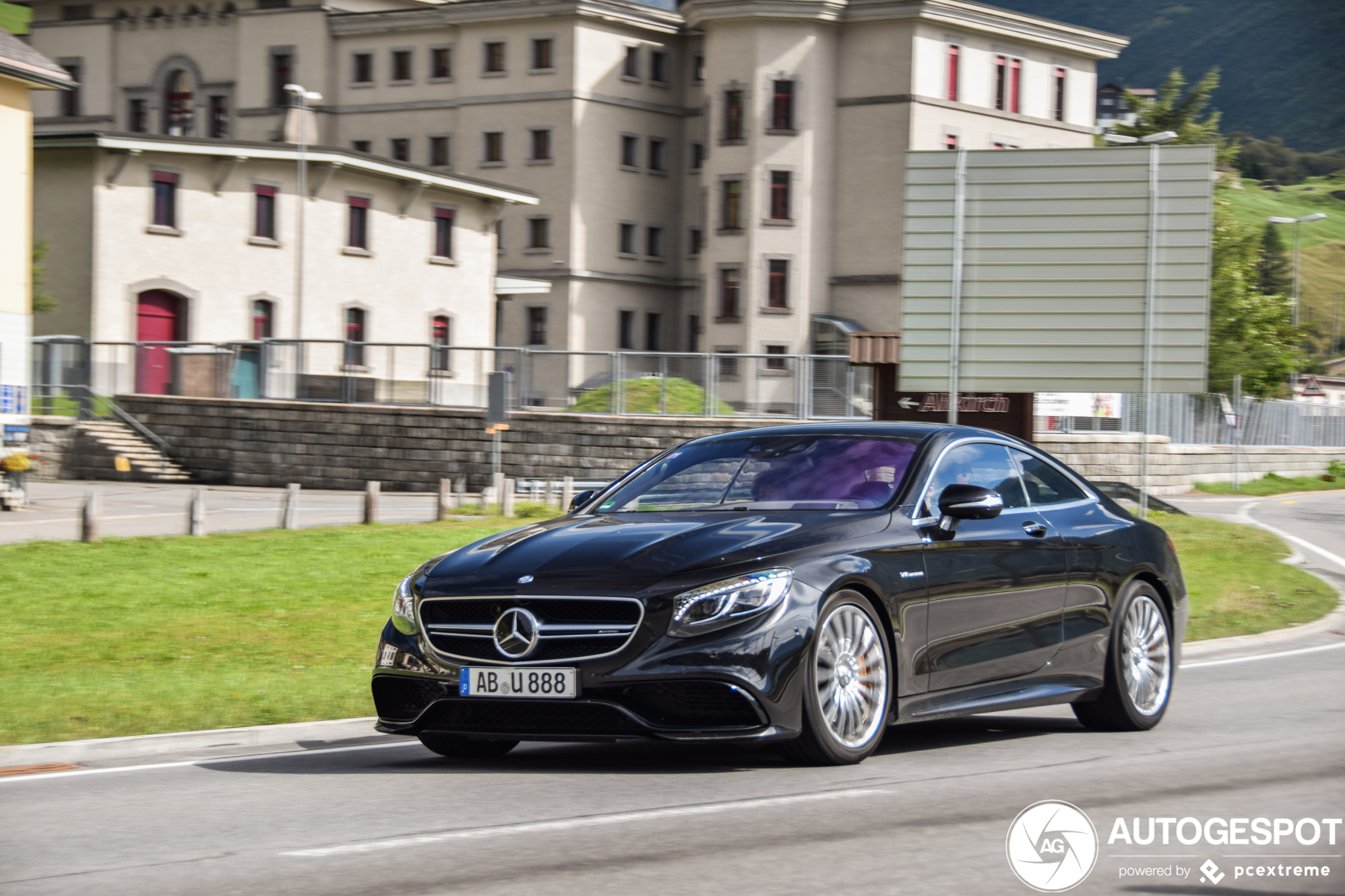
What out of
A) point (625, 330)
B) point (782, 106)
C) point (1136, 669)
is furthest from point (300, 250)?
point (1136, 669)

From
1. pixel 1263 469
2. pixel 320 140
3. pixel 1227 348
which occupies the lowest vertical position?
pixel 1263 469

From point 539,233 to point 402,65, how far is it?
9254 millimetres

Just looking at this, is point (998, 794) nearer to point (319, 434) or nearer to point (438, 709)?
point (438, 709)

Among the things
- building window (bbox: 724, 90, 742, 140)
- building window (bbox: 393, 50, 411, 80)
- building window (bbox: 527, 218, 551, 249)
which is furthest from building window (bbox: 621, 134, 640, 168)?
building window (bbox: 393, 50, 411, 80)

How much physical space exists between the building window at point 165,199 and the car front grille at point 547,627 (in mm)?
41622

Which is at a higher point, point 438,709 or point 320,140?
point 320,140

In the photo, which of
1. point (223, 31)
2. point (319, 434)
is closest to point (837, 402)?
point (319, 434)

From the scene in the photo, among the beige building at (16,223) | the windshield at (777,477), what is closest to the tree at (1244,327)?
the beige building at (16,223)

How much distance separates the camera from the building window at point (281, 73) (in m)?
67.2

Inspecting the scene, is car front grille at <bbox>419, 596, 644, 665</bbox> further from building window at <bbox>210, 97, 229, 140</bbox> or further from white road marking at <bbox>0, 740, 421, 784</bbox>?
building window at <bbox>210, 97, 229, 140</bbox>

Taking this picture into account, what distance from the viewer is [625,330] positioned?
218 ft

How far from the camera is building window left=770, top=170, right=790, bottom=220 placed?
199ft

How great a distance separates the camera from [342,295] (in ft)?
167

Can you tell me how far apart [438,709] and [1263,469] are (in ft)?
156
